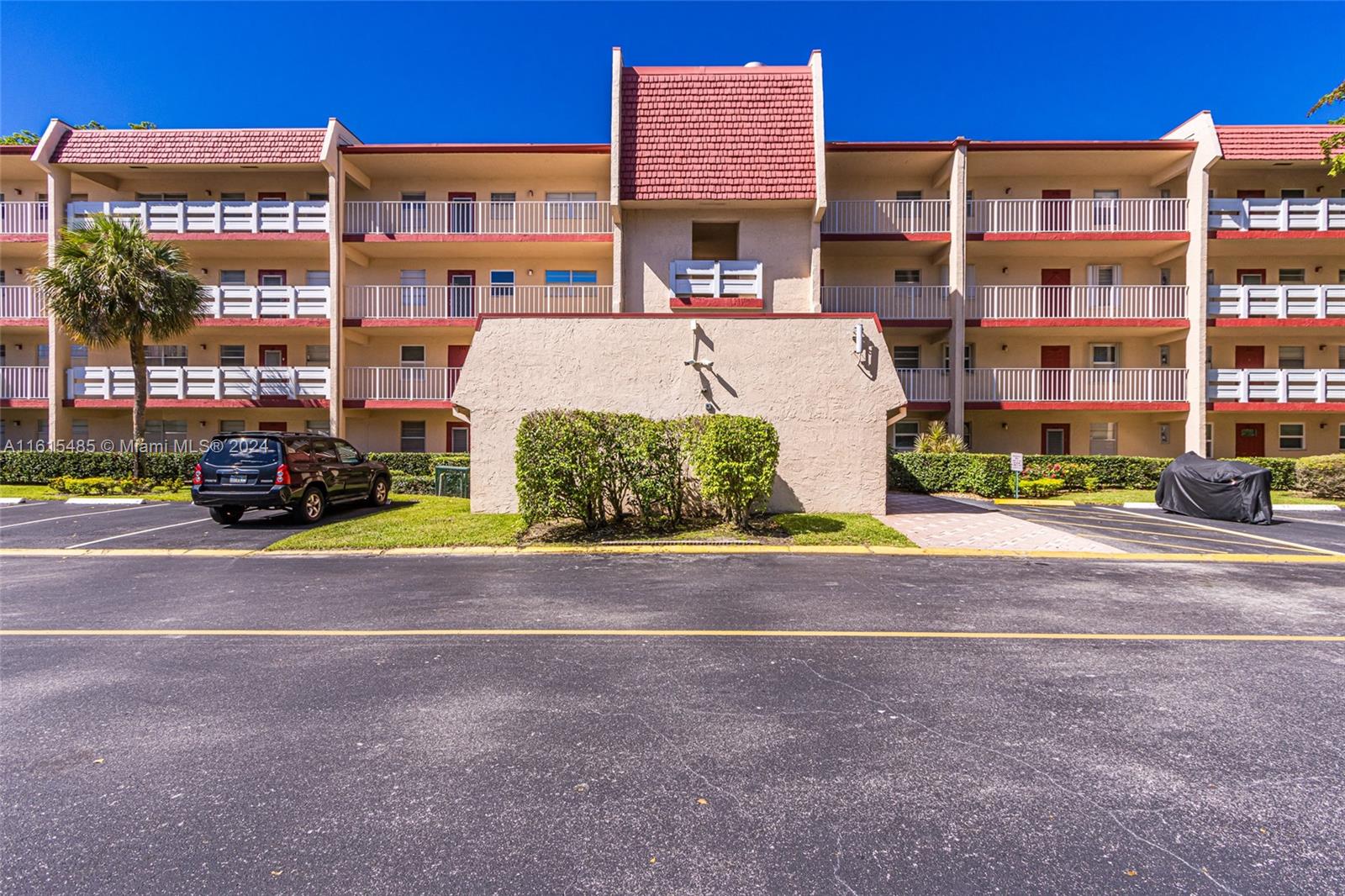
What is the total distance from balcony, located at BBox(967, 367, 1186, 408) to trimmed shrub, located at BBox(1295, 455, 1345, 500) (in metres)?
3.67

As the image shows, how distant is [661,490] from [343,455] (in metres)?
8.26

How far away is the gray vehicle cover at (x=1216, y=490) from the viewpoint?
13.5 metres

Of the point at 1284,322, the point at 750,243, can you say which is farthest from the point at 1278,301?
the point at 750,243

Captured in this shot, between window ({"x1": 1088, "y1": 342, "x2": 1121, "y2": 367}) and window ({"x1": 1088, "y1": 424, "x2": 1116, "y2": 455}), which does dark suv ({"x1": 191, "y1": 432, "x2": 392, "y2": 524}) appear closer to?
window ({"x1": 1088, "y1": 424, "x2": 1116, "y2": 455})

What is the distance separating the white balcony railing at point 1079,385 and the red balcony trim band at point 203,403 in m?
22.6

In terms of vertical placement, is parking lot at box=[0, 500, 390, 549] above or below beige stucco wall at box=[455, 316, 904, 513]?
below

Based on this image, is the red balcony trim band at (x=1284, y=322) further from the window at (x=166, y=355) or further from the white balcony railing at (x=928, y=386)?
the window at (x=166, y=355)

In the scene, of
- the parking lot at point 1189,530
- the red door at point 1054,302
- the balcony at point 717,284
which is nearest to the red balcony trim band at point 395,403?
the balcony at point 717,284

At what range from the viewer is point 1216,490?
14273mm

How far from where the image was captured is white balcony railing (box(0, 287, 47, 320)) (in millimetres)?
21406

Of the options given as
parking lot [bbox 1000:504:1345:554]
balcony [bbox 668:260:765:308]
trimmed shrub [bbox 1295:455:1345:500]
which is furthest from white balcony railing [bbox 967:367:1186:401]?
balcony [bbox 668:260:765:308]

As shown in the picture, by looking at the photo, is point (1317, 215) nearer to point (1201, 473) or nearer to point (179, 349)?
point (1201, 473)

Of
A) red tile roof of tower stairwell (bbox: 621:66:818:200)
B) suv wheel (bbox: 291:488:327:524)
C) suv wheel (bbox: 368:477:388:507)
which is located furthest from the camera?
red tile roof of tower stairwell (bbox: 621:66:818:200)

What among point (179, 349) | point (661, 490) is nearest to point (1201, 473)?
point (661, 490)
